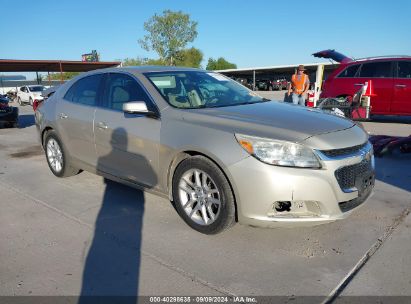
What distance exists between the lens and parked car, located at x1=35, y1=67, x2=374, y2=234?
2963mm

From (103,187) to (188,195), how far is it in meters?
1.85

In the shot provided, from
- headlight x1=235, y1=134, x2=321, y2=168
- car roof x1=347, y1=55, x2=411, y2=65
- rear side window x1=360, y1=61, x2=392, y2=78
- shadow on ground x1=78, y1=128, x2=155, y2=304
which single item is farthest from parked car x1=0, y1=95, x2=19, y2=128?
headlight x1=235, y1=134, x2=321, y2=168

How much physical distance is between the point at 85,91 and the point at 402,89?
8.13m

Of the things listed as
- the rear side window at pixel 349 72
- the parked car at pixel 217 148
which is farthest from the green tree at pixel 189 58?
the parked car at pixel 217 148

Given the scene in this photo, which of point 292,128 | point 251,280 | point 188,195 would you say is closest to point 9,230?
point 188,195

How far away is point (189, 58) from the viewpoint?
62.6 metres

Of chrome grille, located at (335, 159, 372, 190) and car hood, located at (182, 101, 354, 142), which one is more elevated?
car hood, located at (182, 101, 354, 142)

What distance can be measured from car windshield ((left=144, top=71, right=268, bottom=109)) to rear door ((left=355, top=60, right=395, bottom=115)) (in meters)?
6.54

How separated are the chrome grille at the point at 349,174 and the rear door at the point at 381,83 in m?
7.39

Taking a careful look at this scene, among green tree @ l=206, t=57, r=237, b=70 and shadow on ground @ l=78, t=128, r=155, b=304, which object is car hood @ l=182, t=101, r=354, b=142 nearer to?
shadow on ground @ l=78, t=128, r=155, b=304

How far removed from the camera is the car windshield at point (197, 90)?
3922 mm

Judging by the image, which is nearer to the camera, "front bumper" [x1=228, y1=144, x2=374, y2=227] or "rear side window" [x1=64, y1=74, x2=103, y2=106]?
"front bumper" [x1=228, y1=144, x2=374, y2=227]

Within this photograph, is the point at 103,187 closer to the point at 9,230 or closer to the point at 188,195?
the point at 9,230

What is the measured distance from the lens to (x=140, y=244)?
329 cm
